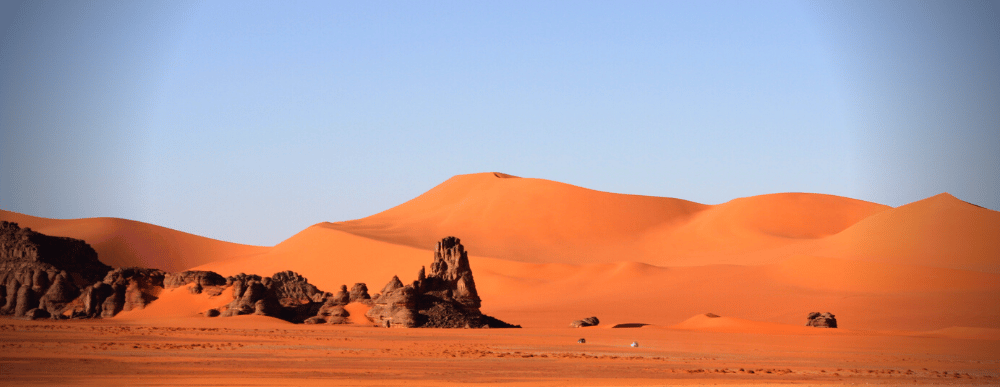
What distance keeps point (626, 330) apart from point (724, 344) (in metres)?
8.35

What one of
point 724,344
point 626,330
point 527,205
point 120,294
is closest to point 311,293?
point 120,294

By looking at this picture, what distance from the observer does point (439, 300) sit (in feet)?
136

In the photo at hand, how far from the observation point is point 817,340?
109ft

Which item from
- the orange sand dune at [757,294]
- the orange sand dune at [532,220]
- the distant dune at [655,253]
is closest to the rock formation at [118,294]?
the orange sand dune at [757,294]

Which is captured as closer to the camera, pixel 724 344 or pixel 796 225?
pixel 724 344

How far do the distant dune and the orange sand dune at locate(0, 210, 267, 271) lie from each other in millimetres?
297

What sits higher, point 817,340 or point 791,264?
point 791,264

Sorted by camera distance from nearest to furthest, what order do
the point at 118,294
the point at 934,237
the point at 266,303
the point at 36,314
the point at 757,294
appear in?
the point at 266,303
the point at 36,314
the point at 118,294
the point at 757,294
the point at 934,237

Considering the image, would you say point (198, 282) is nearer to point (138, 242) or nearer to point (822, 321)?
point (822, 321)

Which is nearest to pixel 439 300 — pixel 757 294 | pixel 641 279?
pixel 757 294

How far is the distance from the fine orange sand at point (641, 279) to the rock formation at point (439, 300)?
2378mm

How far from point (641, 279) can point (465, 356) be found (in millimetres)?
44319

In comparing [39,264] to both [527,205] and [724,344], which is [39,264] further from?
[527,205]

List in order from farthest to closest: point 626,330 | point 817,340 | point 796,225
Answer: point 796,225 < point 626,330 < point 817,340
